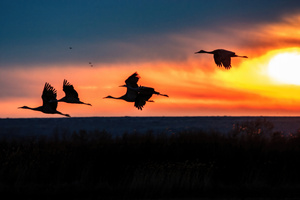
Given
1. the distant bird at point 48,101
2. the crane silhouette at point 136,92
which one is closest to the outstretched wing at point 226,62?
the crane silhouette at point 136,92

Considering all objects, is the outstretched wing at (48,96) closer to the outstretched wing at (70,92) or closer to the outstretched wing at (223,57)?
the outstretched wing at (70,92)

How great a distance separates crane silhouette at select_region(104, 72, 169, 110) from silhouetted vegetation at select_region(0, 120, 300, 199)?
448cm

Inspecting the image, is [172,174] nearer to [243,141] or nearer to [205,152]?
[205,152]

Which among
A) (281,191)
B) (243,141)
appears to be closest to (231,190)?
(281,191)

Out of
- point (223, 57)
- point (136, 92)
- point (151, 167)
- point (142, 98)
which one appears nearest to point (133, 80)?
point (142, 98)

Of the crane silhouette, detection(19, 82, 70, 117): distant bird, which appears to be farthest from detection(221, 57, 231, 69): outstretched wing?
detection(19, 82, 70, 117): distant bird

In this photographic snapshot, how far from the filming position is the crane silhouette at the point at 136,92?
20609mm

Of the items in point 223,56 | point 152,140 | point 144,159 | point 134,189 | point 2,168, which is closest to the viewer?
point 223,56

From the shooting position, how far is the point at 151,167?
90.3 ft

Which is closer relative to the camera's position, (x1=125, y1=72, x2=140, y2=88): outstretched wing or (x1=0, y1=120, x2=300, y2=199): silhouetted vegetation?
(x1=125, y1=72, x2=140, y2=88): outstretched wing

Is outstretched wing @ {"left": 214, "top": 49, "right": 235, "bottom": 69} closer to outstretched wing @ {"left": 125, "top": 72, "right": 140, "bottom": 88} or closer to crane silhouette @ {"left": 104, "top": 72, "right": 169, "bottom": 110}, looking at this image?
crane silhouette @ {"left": 104, "top": 72, "right": 169, "bottom": 110}

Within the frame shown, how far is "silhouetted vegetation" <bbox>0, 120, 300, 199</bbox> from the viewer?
25094 mm

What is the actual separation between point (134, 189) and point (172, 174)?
→ 227 cm

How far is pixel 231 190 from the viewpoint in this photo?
25.7 meters
